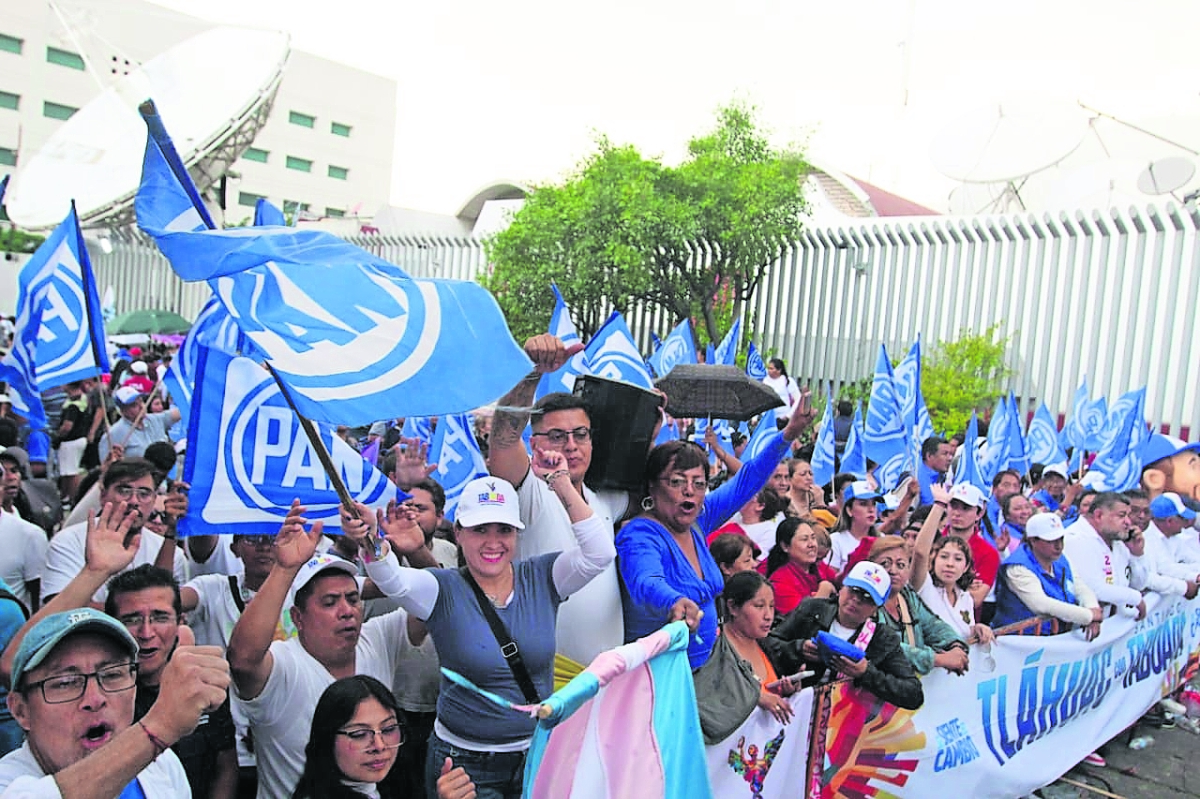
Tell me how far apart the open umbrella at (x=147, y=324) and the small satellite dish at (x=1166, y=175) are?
2084cm

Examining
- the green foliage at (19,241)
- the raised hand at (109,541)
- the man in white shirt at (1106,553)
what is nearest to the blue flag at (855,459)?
the man in white shirt at (1106,553)

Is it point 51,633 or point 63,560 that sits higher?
point 51,633

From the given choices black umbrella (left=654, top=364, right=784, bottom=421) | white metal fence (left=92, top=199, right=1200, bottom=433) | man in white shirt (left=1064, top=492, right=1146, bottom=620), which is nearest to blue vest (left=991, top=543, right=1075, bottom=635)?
man in white shirt (left=1064, top=492, right=1146, bottom=620)

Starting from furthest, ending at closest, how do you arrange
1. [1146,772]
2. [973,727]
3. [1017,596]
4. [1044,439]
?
[1044,439]
[1146,772]
[1017,596]
[973,727]

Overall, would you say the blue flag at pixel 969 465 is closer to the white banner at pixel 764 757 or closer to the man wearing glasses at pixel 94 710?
the white banner at pixel 764 757

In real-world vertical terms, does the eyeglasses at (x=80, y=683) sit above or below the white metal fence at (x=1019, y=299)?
below

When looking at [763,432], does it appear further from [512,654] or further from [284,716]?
[284,716]

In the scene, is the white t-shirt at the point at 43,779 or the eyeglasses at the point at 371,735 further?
the eyeglasses at the point at 371,735

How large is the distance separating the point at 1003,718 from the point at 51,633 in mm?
4842

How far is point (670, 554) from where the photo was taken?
146 inches

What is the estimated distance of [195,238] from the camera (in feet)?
10.7

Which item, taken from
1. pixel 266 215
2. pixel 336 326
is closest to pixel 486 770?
pixel 336 326

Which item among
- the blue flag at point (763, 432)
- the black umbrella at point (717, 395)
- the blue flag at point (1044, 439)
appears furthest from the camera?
the blue flag at point (1044, 439)

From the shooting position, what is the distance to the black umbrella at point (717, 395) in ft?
16.3
